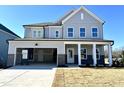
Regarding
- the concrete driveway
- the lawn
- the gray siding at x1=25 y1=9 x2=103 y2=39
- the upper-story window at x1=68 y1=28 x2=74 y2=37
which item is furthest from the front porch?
the lawn

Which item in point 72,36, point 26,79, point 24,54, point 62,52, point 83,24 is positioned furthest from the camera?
point 83,24

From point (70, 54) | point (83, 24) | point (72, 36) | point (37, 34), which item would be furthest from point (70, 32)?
point (37, 34)

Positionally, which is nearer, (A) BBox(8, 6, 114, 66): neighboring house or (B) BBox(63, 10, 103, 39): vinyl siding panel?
(A) BBox(8, 6, 114, 66): neighboring house

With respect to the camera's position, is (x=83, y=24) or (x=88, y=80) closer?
(x=88, y=80)

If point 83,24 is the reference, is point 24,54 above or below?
below

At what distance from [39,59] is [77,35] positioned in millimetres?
7074

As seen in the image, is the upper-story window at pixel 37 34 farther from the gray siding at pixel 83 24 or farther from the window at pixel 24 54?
the gray siding at pixel 83 24

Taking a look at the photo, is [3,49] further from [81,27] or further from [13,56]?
[81,27]

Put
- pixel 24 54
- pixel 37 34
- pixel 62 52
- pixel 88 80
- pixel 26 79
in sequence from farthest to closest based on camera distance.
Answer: pixel 37 34 → pixel 24 54 → pixel 62 52 → pixel 26 79 → pixel 88 80

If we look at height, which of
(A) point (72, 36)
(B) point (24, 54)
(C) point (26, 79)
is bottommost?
(C) point (26, 79)

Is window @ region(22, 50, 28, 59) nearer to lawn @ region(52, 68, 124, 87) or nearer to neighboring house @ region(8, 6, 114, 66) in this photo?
neighboring house @ region(8, 6, 114, 66)

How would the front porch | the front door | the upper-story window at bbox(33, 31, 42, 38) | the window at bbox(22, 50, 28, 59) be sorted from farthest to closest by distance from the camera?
the upper-story window at bbox(33, 31, 42, 38), the front door, the window at bbox(22, 50, 28, 59), the front porch

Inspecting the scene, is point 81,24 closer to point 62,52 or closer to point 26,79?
point 62,52

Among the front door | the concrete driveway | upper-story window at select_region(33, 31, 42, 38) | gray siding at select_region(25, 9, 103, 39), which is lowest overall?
the concrete driveway
